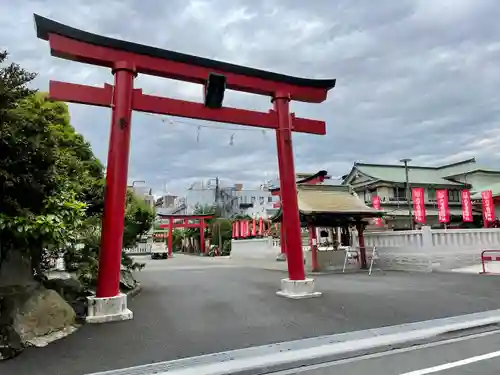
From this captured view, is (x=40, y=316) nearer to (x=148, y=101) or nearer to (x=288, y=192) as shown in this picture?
(x=148, y=101)

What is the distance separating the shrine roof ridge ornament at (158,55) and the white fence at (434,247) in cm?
946

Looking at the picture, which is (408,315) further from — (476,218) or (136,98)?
(476,218)

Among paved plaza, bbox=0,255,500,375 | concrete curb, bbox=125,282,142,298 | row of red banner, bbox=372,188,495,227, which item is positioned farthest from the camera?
row of red banner, bbox=372,188,495,227

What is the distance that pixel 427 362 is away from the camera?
527 centimetres

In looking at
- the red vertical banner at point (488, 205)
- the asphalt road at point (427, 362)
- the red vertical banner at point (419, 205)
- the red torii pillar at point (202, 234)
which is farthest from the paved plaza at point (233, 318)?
the red torii pillar at point (202, 234)

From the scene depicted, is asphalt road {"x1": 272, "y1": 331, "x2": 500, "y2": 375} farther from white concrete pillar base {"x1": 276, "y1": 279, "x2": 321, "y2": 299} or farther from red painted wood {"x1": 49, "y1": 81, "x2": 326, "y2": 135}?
red painted wood {"x1": 49, "y1": 81, "x2": 326, "y2": 135}

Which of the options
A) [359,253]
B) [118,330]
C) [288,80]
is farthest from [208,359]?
[359,253]

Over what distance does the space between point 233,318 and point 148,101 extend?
199 inches

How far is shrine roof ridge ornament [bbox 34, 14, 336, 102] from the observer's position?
320 inches

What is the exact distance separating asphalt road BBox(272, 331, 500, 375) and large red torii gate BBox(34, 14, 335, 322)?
4415 millimetres

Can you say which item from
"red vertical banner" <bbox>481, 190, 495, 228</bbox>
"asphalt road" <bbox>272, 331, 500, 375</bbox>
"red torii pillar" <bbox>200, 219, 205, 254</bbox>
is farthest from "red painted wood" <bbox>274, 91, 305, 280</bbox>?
"red torii pillar" <bbox>200, 219, 205, 254</bbox>

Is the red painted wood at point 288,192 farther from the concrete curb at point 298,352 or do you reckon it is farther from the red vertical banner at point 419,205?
the red vertical banner at point 419,205

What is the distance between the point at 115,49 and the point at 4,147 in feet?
11.6

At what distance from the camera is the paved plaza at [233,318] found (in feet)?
18.2
